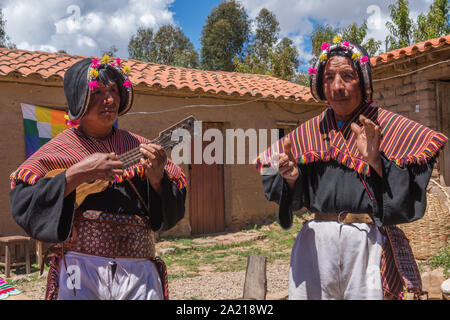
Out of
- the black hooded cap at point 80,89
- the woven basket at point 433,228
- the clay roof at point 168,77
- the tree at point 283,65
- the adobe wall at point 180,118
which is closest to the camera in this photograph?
the black hooded cap at point 80,89

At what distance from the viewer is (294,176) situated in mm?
2119

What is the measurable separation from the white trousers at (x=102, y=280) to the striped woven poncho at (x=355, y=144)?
84cm

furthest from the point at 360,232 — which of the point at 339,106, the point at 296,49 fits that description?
the point at 296,49

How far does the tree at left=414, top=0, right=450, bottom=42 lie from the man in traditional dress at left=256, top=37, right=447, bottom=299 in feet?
54.4

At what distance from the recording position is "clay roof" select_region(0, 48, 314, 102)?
25.1 ft

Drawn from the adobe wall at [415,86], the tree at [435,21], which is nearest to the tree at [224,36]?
the tree at [435,21]

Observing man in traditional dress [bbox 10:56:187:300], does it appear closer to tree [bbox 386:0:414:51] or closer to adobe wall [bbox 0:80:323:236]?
adobe wall [bbox 0:80:323:236]

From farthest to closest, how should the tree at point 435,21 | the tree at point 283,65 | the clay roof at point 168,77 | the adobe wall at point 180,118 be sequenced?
the tree at point 283,65 < the tree at point 435,21 < the clay roof at point 168,77 < the adobe wall at point 180,118

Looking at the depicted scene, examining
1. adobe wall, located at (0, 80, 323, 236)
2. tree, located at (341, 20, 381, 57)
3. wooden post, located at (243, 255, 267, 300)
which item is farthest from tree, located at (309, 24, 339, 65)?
wooden post, located at (243, 255, 267, 300)

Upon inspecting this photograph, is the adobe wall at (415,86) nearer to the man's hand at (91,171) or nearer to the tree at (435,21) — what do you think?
the man's hand at (91,171)

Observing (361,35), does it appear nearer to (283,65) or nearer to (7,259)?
(283,65)

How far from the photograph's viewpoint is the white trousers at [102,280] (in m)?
1.96

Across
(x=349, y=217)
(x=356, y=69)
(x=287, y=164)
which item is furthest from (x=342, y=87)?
(x=349, y=217)
